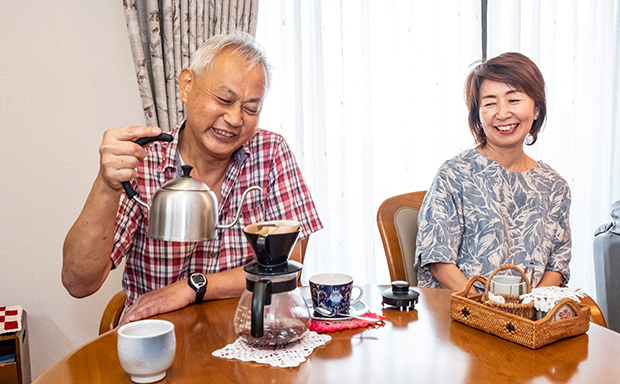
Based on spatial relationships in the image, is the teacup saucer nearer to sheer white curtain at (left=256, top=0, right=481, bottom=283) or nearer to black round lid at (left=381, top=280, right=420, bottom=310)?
black round lid at (left=381, top=280, right=420, bottom=310)

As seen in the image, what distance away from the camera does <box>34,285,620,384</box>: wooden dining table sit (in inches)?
32.6

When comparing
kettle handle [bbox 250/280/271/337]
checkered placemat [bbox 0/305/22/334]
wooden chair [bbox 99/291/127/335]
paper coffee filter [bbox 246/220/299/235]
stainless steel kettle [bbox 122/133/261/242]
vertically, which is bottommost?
checkered placemat [bbox 0/305/22/334]

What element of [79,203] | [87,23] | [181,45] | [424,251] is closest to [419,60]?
[181,45]

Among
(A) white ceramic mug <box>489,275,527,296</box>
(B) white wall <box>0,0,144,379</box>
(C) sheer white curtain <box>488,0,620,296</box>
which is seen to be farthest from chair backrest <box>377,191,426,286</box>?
(C) sheer white curtain <box>488,0,620,296</box>

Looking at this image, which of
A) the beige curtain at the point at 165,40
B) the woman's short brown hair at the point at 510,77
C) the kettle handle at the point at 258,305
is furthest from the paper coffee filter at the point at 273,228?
the beige curtain at the point at 165,40

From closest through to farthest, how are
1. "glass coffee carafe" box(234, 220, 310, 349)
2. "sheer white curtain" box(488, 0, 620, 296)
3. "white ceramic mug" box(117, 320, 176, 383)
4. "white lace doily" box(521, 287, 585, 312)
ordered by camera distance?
"white ceramic mug" box(117, 320, 176, 383)
"glass coffee carafe" box(234, 220, 310, 349)
"white lace doily" box(521, 287, 585, 312)
"sheer white curtain" box(488, 0, 620, 296)

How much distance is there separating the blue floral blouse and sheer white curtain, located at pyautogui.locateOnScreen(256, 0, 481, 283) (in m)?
0.95

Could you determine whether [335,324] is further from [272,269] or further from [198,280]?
[198,280]

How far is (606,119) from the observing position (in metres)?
3.09

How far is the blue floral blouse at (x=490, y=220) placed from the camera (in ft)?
5.76

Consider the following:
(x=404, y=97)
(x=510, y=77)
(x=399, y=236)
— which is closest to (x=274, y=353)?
(x=399, y=236)

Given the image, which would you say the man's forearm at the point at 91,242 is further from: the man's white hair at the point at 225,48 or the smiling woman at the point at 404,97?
the smiling woman at the point at 404,97

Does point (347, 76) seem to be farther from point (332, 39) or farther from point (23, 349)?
point (23, 349)

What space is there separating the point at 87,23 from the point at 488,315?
85.0 inches
